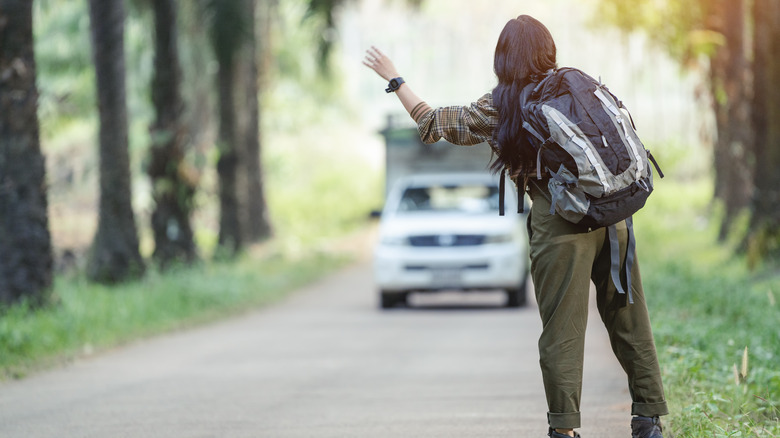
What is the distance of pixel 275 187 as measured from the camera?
2019 inches

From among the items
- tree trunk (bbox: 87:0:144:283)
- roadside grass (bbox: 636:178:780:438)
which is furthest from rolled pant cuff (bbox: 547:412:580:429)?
tree trunk (bbox: 87:0:144:283)

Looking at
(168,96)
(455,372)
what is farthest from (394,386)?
(168,96)

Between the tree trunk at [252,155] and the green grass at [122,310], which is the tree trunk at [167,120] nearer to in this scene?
the green grass at [122,310]

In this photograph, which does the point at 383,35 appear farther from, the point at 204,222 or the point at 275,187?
the point at 204,222

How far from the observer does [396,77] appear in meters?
6.11

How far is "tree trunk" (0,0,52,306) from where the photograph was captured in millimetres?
12359

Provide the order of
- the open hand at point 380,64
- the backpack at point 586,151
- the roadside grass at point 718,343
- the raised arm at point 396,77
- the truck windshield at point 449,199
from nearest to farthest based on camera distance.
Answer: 1. the backpack at point 586,151
2. the raised arm at point 396,77
3. the open hand at point 380,64
4. the roadside grass at point 718,343
5. the truck windshield at point 449,199

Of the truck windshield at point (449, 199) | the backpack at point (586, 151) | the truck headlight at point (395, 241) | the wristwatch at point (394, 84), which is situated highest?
the wristwatch at point (394, 84)

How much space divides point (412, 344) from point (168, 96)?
813cm

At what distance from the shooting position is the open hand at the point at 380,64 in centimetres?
616

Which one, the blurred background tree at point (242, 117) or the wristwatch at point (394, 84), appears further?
the blurred background tree at point (242, 117)

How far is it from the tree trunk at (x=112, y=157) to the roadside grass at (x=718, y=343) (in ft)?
21.9

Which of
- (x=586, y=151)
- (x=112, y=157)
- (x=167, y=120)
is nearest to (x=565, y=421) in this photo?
(x=586, y=151)

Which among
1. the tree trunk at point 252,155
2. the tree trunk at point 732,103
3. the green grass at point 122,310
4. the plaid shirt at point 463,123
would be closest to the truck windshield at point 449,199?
the green grass at point 122,310
